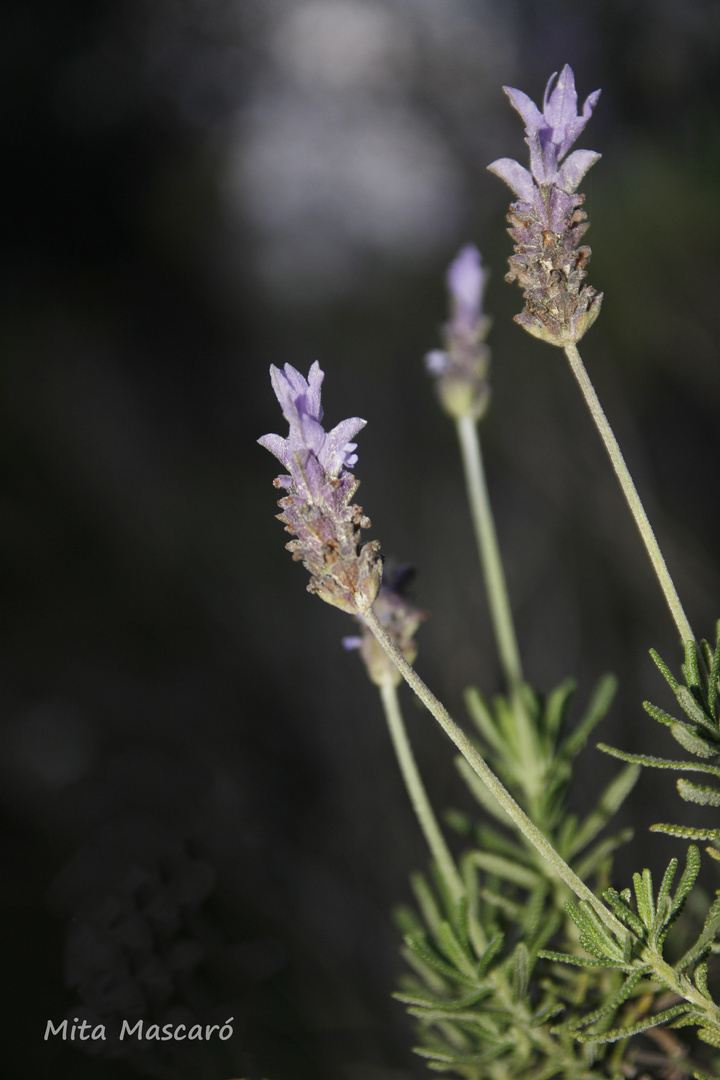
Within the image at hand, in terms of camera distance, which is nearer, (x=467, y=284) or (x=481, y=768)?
(x=481, y=768)

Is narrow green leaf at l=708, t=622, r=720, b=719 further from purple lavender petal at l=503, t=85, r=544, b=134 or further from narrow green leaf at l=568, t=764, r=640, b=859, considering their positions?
purple lavender petal at l=503, t=85, r=544, b=134

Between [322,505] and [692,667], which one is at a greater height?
[322,505]

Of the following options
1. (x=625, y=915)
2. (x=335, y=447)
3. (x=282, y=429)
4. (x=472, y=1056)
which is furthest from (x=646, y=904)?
(x=282, y=429)

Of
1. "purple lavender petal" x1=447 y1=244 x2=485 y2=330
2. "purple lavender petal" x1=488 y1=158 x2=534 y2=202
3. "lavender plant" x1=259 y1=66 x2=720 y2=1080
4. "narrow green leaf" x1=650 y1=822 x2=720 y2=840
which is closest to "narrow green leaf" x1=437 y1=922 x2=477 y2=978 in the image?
"lavender plant" x1=259 y1=66 x2=720 y2=1080

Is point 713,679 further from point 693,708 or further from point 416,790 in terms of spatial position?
point 416,790

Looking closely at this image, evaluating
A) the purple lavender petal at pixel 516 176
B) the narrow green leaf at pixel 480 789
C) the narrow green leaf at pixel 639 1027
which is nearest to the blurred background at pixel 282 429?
the narrow green leaf at pixel 480 789

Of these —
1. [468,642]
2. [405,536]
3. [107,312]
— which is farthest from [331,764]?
[107,312]
